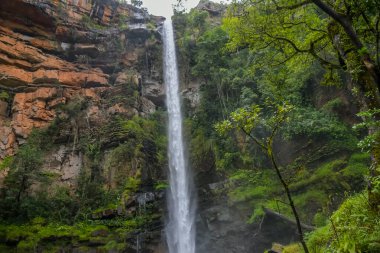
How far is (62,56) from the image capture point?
2453cm

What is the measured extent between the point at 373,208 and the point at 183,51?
79.3ft

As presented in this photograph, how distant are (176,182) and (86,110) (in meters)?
8.54

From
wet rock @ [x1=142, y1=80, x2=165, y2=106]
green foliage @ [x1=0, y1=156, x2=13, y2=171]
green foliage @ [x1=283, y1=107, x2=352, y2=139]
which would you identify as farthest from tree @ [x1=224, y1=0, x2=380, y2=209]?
wet rock @ [x1=142, y1=80, x2=165, y2=106]

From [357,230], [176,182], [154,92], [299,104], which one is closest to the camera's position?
[357,230]

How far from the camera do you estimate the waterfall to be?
17.2 metres

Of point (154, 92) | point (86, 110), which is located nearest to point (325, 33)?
point (86, 110)

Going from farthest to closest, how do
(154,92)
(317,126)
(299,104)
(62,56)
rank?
(154,92), (62,56), (299,104), (317,126)

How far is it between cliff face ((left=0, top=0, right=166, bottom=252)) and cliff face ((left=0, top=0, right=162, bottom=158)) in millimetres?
68

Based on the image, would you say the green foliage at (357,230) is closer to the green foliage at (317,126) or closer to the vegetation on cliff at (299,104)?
the vegetation on cliff at (299,104)

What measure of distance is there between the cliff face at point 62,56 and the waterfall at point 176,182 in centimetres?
116

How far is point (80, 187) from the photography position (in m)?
18.4

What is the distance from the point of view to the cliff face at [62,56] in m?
21.2

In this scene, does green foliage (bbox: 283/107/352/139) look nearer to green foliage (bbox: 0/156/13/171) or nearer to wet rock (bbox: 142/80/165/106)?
wet rock (bbox: 142/80/165/106)

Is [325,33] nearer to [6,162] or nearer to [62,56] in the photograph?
[6,162]
